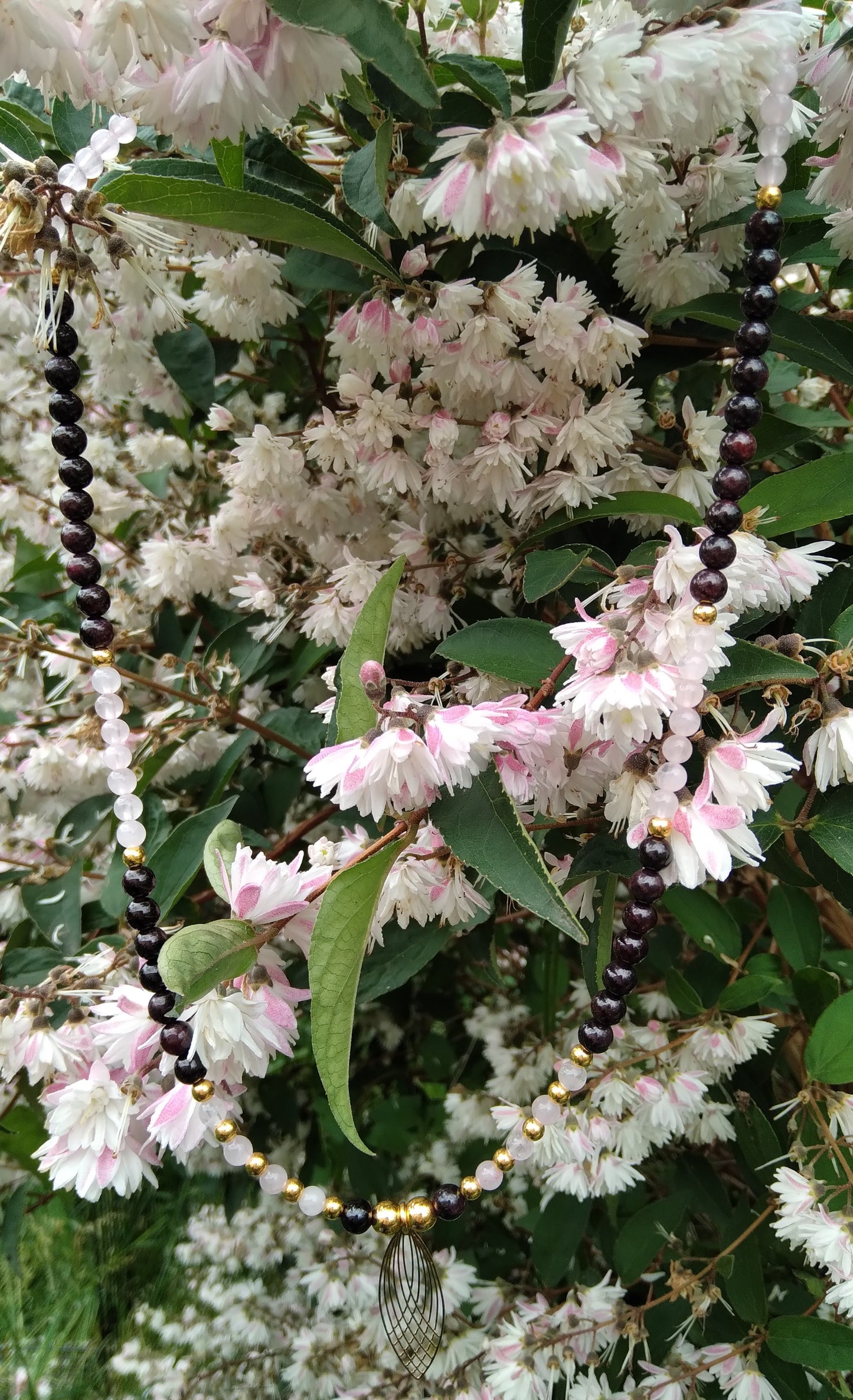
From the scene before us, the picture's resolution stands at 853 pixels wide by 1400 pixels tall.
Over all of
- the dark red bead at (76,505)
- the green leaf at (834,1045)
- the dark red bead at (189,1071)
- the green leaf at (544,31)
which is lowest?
the green leaf at (834,1045)

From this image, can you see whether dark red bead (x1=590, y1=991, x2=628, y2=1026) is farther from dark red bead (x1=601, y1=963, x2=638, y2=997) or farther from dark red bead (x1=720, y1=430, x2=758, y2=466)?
dark red bead (x1=720, y1=430, x2=758, y2=466)

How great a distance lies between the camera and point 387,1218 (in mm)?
612

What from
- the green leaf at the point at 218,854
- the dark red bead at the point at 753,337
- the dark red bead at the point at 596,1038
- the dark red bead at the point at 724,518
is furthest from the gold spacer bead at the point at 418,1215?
the dark red bead at the point at 753,337

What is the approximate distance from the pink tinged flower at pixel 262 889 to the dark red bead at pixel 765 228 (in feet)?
1.57

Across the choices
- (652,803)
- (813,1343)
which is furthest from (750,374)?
(813,1343)

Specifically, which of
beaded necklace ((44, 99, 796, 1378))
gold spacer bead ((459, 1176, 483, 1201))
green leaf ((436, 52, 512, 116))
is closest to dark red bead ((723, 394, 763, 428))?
beaded necklace ((44, 99, 796, 1378))

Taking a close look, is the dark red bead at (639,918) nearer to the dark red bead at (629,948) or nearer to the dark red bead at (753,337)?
the dark red bead at (629,948)

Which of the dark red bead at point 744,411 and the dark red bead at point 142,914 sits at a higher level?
the dark red bead at point 744,411

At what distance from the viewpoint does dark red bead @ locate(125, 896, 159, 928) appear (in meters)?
0.63

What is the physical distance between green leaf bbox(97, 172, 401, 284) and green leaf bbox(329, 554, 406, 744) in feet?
0.68

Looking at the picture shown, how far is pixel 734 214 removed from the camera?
0.66m

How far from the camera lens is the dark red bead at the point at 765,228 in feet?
1.75

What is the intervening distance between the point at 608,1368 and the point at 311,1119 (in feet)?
2.38

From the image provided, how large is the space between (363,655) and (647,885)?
223 mm
